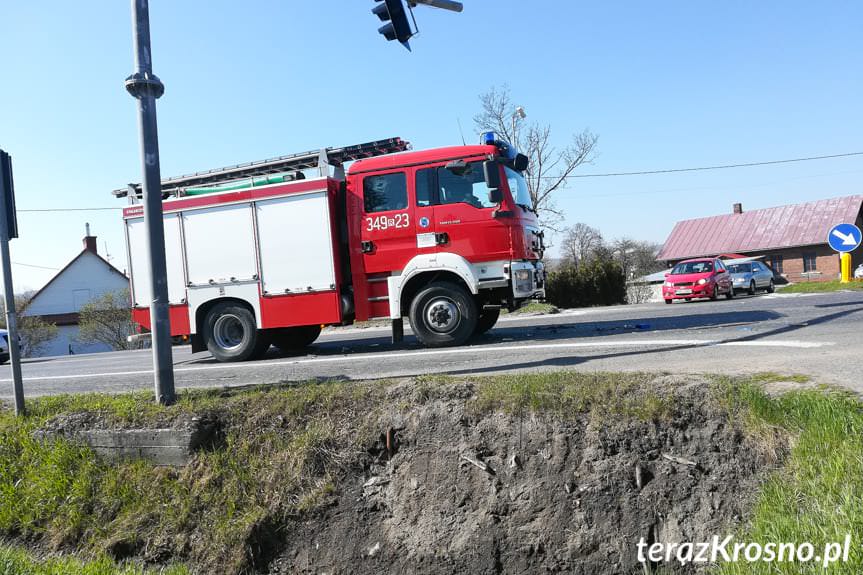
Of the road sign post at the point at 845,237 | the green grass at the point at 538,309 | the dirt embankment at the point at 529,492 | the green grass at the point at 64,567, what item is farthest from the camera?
the green grass at the point at 538,309

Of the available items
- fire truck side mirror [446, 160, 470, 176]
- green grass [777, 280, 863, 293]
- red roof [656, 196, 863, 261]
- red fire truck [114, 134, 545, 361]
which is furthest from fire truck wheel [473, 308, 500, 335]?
red roof [656, 196, 863, 261]

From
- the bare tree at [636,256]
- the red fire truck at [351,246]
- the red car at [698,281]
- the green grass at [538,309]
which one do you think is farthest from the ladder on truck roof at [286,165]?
the bare tree at [636,256]

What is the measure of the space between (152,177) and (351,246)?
4098 mm

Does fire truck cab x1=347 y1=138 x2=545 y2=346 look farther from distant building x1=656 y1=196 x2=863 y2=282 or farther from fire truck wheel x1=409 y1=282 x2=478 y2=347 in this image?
distant building x1=656 y1=196 x2=863 y2=282

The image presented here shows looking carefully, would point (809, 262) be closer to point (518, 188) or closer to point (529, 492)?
point (518, 188)

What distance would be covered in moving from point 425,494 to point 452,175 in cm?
571

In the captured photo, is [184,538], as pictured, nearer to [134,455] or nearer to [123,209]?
[134,455]

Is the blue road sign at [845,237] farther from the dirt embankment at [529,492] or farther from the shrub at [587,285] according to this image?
the dirt embankment at [529,492]

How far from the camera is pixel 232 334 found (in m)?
9.87

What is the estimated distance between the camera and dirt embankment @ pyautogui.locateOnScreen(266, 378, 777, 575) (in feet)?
12.2

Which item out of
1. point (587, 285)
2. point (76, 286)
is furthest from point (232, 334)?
point (76, 286)

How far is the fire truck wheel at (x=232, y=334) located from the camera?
959cm

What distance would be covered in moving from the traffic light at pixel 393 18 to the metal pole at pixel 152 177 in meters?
4.74

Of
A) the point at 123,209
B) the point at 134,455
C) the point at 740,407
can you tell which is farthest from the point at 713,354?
the point at 123,209
